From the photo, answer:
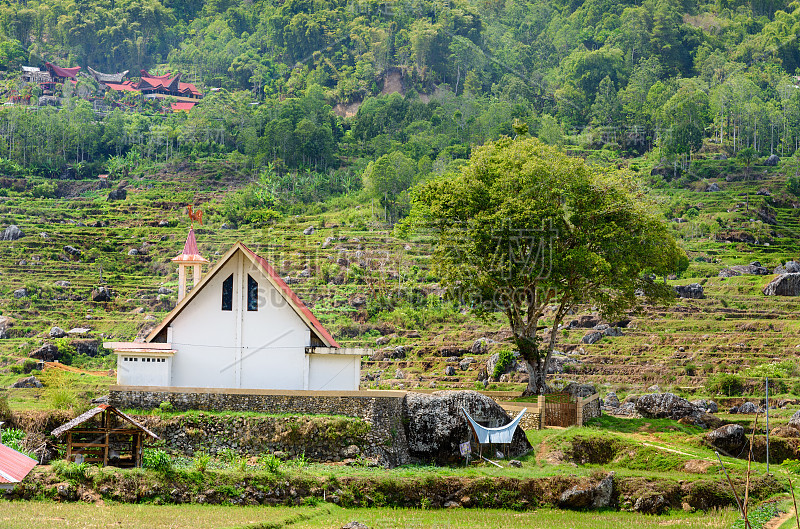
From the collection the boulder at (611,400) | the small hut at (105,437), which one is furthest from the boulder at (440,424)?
the boulder at (611,400)

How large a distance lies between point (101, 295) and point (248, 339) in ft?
157

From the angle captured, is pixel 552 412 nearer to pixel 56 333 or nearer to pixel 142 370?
pixel 142 370

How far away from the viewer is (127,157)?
12206 centimetres

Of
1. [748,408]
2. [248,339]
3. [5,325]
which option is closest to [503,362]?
[748,408]

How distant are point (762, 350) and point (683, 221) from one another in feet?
121

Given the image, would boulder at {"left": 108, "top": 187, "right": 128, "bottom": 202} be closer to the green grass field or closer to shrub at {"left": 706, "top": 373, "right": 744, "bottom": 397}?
shrub at {"left": 706, "top": 373, "right": 744, "bottom": 397}

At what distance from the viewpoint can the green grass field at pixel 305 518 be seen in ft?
69.3

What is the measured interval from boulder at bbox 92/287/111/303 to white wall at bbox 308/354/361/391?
48.6 m

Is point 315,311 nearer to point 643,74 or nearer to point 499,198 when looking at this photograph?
point 499,198

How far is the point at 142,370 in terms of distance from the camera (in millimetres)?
31062

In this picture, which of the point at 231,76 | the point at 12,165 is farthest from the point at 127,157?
the point at 231,76

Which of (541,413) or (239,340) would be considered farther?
(541,413)

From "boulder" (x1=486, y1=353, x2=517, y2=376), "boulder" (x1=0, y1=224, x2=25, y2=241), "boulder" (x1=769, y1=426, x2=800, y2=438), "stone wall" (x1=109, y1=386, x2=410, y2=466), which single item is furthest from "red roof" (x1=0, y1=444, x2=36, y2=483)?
"boulder" (x1=0, y1=224, x2=25, y2=241)

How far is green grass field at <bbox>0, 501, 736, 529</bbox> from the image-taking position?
69.3 ft
